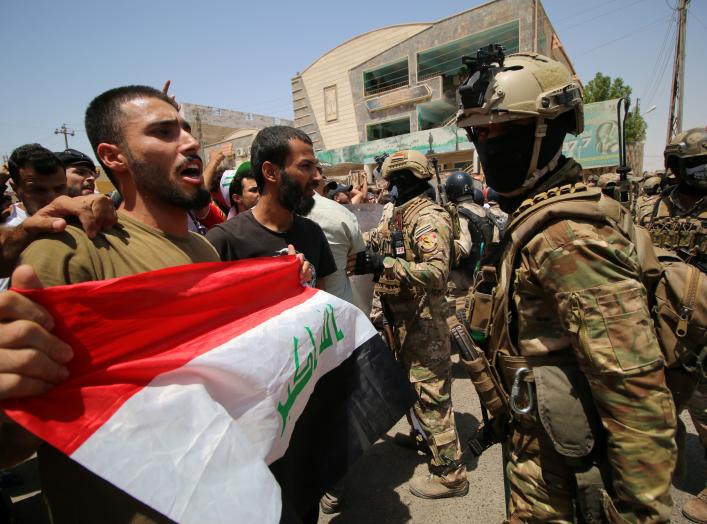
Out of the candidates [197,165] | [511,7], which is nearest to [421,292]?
[197,165]

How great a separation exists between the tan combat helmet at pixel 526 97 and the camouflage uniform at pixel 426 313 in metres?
1.29

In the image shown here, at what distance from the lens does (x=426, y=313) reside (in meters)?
3.34

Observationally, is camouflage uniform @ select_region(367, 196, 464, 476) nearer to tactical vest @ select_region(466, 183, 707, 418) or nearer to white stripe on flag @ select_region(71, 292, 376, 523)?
tactical vest @ select_region(466, 183, 707, 418)

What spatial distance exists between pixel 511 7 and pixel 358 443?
29200 mm

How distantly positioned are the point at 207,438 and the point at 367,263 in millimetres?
2141

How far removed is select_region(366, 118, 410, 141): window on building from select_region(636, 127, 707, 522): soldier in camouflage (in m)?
31.0

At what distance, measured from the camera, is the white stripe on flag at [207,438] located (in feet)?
3.04

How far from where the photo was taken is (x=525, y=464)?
5.48ft

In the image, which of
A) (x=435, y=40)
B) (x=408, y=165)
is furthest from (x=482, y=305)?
(x=435, y=40)

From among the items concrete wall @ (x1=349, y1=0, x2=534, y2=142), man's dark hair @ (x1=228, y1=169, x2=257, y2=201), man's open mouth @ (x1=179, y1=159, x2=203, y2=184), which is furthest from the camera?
concrete wall @ (x1=349, y1=0, x2=534, y2=142)

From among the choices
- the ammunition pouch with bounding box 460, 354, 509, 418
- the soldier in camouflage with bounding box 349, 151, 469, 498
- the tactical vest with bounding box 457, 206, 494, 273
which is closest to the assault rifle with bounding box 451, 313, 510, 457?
the ammunition pouch with bounding box 460, 354, 509, 418

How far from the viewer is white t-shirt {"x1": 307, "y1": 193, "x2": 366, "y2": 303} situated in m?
2.94

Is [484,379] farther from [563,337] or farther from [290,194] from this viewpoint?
[290,194]

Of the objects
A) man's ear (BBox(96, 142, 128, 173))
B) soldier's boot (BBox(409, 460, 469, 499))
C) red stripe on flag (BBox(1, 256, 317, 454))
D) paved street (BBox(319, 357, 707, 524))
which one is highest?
man's ear (BBox(96, 142, 128, 173))
